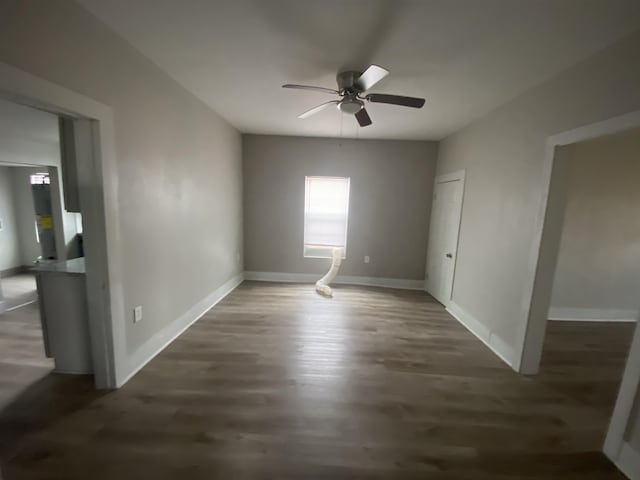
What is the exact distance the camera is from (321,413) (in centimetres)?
183

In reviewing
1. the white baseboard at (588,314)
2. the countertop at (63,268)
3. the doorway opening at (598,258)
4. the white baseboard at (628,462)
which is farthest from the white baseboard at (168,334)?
the white baseboard at (588,314)

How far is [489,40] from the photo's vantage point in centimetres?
171

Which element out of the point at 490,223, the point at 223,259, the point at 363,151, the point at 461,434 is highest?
the point at 363,151

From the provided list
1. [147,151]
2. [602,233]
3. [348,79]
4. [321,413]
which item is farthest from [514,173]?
[147,151]

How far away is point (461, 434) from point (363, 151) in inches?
159

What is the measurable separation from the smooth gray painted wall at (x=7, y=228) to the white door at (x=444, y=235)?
7345 mm

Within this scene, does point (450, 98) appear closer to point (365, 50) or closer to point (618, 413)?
point (365, 50)

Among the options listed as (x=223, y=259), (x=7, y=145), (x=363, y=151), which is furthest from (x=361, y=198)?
(x=7, y=145)

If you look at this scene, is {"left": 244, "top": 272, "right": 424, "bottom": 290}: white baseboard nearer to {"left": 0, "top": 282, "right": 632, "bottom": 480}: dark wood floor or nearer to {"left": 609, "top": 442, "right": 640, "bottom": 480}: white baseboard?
{"left": 0, "top": 282, "right": 632, "bottom": 480}: dark wood floor

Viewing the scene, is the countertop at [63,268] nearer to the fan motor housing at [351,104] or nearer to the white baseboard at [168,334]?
the white baseboard at [168,334]

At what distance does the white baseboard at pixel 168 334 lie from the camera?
7.16 feet

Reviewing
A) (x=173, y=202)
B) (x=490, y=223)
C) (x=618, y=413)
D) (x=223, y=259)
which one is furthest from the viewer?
(x=223, y=259)

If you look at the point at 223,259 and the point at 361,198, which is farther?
the point at 361,198

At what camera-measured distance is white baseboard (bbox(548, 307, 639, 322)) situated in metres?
3.54
